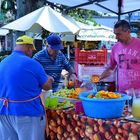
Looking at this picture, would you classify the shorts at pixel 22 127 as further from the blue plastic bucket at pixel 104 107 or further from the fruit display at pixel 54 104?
the blue plastic bucket at pixel 104 107

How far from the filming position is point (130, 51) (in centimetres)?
384

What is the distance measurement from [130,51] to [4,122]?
5.45 feet

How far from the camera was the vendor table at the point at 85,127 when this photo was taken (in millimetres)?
2637

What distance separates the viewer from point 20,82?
2.97 meters

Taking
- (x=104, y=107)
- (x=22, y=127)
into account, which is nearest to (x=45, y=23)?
(x=22, y=127)

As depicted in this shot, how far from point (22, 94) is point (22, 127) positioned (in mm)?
301

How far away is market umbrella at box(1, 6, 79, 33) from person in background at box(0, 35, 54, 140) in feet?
9.98

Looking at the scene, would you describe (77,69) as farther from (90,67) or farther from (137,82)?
(137,82)

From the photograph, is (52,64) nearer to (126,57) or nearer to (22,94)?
(126,57)

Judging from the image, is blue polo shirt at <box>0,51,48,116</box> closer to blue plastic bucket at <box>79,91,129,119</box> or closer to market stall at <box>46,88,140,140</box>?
market stall at <box>46,88,140,140</box>

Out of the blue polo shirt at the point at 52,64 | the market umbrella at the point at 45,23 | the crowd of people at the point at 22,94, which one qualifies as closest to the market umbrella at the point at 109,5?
the market umbrella at the point at 45,23

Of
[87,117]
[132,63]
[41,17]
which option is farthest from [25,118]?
[41,17]

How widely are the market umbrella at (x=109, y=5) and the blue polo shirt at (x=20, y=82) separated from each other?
2.71 metres

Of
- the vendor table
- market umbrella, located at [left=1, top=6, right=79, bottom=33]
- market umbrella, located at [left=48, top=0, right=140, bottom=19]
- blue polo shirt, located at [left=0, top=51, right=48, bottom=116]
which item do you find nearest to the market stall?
the vendor table
